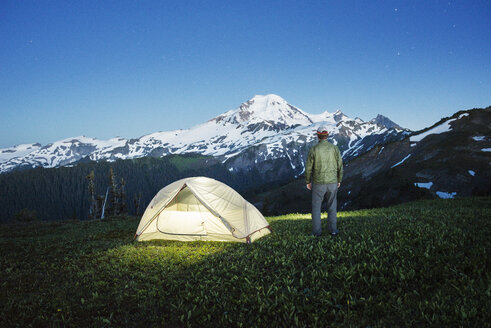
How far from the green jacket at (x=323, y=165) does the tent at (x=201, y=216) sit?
3.71 m

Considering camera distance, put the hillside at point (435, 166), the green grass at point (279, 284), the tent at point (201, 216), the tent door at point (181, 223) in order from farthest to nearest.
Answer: the hillside at point (435, 166) < the tent door at point (181, 223) < the tent at point (201, 216) < the green grass at point (279, 284)

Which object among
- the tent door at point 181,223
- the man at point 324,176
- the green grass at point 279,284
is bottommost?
the green grass at point 279,284

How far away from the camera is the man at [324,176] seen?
10.9 meters

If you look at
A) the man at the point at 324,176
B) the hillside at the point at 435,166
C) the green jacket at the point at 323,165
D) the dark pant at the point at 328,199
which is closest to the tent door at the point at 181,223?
the dark pant at the point at 328,199

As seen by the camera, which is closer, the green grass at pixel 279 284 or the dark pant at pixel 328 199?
the green grass at pixel 279 284

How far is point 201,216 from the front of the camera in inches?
545

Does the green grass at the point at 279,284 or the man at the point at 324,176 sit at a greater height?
the man at the point at 324,176

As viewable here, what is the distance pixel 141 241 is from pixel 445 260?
514 inches

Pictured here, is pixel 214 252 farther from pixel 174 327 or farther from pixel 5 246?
pixel 5 246

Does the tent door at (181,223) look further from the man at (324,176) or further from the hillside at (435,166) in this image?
the hillside at (435,166)

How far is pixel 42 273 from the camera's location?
358 inches

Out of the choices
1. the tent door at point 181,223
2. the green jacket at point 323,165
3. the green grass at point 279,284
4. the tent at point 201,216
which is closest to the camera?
the green grass at point 279,284

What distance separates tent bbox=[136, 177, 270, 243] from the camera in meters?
12.2

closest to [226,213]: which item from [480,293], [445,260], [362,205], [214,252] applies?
[214,252]
